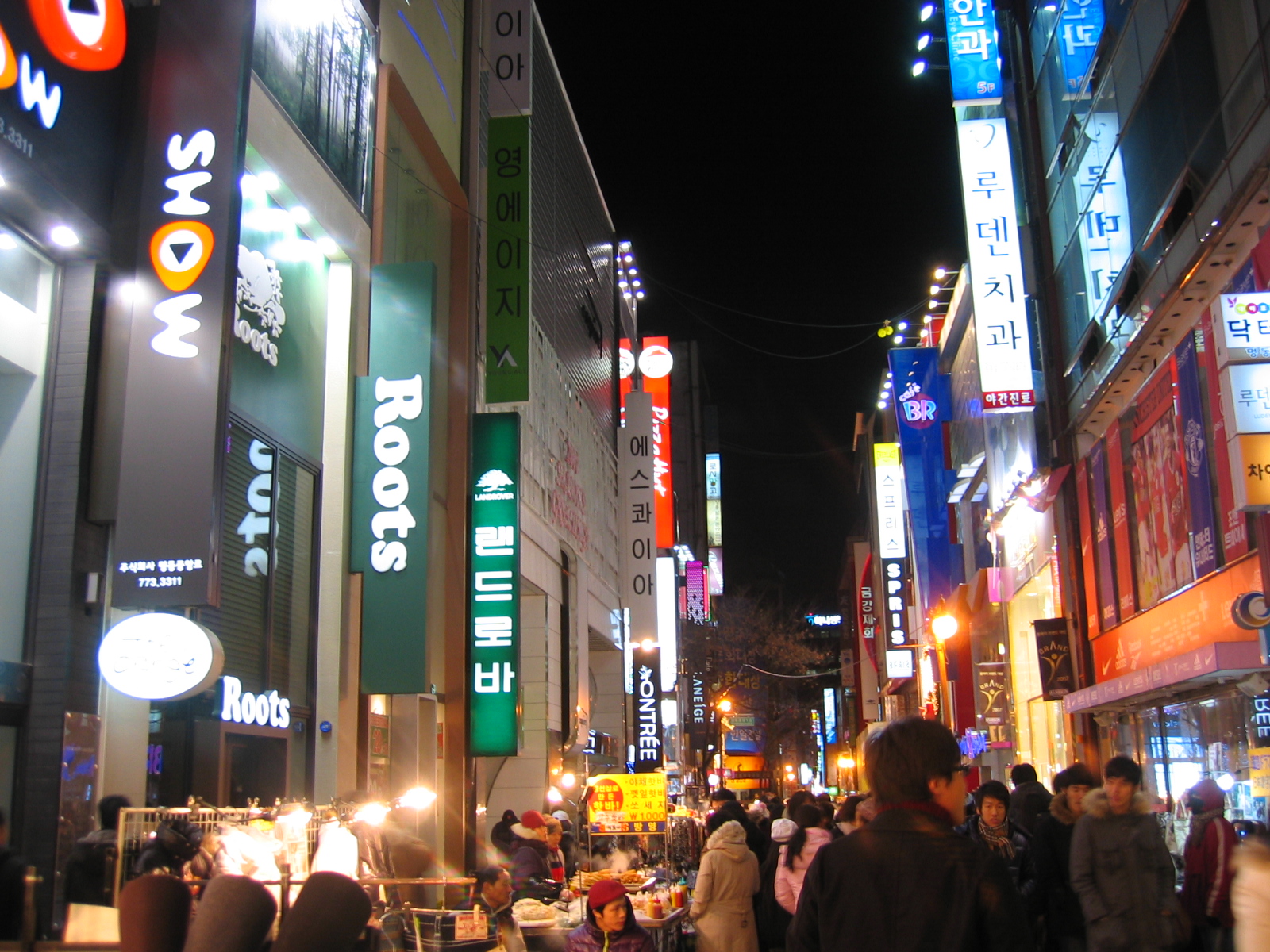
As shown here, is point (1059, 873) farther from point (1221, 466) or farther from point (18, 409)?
point (18, 409)

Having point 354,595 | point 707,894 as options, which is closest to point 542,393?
point 354,595

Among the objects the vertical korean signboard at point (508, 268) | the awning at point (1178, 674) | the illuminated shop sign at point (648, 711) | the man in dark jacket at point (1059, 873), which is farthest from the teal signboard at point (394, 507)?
the illuminated shop sign at point (648, 711)

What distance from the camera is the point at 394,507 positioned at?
14.4m

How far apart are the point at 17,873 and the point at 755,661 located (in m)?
50.9

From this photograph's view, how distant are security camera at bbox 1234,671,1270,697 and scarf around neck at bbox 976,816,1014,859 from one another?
4541mm

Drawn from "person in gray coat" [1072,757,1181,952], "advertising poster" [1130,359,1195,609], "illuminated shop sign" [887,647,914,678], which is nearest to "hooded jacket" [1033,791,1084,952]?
"person in gray coat" [1072,757,1181,952]

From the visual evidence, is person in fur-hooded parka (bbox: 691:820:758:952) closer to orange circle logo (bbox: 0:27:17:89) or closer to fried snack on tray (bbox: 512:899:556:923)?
fried snack on tray (bbox: 512:899:556:923)

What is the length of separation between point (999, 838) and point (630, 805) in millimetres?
7236

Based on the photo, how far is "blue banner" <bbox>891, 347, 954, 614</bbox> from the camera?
113 feet

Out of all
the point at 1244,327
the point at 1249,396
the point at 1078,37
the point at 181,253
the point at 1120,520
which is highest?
the point at 1078,37

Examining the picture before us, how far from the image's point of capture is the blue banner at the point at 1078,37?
60.8ft

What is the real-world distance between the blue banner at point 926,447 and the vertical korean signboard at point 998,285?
1357cm

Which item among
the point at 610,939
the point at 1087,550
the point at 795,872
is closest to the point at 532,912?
the point at 610,939

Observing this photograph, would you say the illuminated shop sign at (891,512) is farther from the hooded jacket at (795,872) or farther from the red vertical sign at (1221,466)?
the hooded jacket at (795,872)
